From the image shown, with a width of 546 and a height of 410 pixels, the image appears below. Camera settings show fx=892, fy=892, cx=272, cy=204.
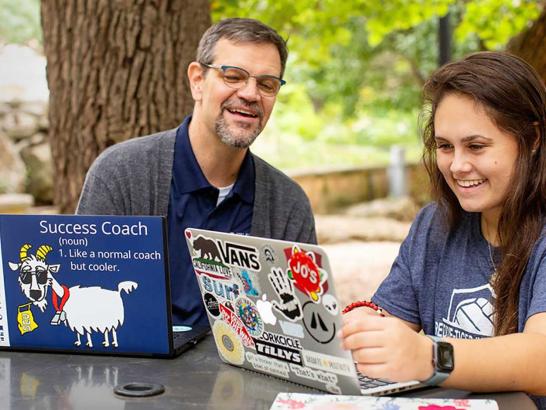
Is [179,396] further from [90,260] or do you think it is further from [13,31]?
[13,31]

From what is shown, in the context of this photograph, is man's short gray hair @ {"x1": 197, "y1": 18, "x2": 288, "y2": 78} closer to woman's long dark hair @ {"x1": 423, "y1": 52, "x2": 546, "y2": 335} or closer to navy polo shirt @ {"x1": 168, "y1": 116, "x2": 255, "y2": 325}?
navy polo shirt @ {"x1": 168, "y1": 116, "x2": 255, "y2": 325}

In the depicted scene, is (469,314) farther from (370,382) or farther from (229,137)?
(229,137)

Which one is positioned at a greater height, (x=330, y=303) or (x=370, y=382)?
(x=330, y=303)

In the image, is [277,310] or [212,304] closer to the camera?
[277,310]

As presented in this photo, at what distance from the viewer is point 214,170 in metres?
2.92

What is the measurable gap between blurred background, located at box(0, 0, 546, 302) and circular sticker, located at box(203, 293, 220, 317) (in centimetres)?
182

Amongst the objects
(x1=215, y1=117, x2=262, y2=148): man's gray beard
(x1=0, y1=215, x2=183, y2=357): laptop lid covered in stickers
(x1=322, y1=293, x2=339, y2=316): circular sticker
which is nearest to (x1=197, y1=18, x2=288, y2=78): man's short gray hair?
(x1=215, y1=117, x2=262, y2=148): man's gray beard

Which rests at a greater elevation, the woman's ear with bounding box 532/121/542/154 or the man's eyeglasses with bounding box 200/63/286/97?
the man's eyeglasses with bounding box 200/63/286/97

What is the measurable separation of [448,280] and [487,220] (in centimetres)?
18

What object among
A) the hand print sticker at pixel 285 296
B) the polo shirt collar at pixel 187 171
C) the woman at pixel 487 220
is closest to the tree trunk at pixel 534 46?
the polo shirt collar at pixel 187 171

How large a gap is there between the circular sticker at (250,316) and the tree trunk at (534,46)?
2805 millimetres

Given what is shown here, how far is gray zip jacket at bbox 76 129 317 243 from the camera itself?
275 cm

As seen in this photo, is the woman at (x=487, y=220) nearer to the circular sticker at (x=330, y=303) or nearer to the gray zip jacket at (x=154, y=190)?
the circular sticker at (x=330, y=303)

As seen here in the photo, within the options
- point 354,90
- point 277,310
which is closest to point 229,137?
point 277,310
